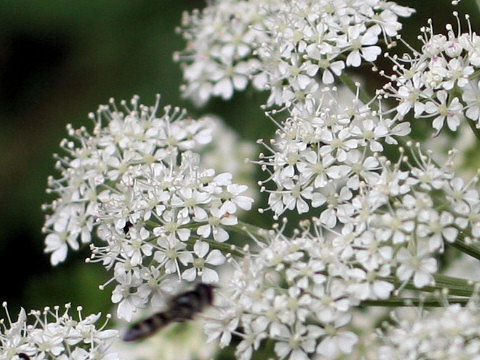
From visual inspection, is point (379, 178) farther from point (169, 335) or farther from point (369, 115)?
point (169, 335)

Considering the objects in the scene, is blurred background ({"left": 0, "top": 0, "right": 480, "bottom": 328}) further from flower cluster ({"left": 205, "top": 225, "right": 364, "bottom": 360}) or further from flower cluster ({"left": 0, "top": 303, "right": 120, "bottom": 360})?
flower cluster ({"left": 205, "top": 225, "right": 364, "bottom": 360})

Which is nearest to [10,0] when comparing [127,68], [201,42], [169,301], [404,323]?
[127,68]

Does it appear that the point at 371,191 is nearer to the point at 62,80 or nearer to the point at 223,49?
the point at 223,49

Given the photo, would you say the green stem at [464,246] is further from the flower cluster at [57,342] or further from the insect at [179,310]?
the flower cluster at [57,342]

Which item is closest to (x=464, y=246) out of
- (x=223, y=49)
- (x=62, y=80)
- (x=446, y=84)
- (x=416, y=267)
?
(x=416, y=267)

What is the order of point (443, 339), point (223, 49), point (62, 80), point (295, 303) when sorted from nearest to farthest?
point (443, 339)
point (295, 303)
point (223, 49)
point (62, 80)

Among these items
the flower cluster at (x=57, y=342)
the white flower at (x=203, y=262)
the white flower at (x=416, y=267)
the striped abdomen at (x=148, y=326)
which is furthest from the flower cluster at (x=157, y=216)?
the white flower at (x=416, y=267)

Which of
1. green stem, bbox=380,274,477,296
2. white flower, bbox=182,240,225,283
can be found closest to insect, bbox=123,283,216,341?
white flower, bbox=182,240,225,283
